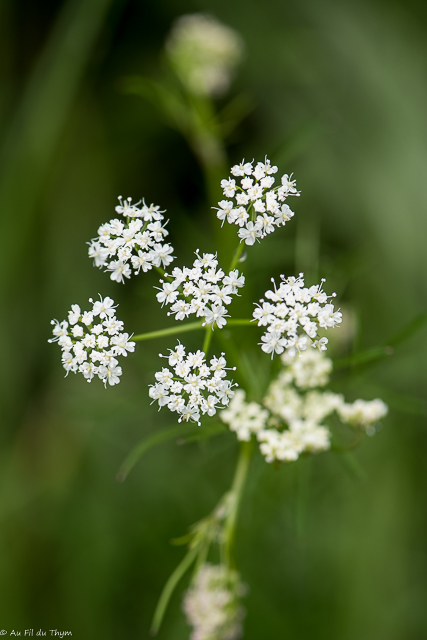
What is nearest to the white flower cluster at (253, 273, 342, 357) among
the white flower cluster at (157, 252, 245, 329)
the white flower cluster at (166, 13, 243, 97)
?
the white flower cluster at (157, 252, 245, 329)

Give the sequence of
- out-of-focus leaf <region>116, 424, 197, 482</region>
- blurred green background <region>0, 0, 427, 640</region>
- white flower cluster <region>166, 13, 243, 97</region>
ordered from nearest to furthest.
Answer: out-of-focus leaf <region>116, 424, 197, 482</region>
white flower cluster <region>166, 13, 243, 97</region>
blurred green background <region>0, 0, 427, 640</region>

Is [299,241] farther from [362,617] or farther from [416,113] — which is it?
[362,617]

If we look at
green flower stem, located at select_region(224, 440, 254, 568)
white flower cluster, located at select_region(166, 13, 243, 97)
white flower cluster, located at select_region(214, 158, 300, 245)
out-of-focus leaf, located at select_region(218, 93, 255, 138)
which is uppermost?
out-of-focus leaf, located at select_region(218, 93, 255, 138)

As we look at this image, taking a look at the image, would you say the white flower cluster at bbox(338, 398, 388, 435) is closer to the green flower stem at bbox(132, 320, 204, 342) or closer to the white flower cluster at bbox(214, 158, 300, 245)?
the green flower stem at bbox(132, 320, 204, 342)

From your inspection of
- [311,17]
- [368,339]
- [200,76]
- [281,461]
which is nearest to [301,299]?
[281,461]

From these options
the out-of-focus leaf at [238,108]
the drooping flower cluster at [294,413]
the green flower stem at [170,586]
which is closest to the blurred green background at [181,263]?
the out-of-focus leaf at [238,108]

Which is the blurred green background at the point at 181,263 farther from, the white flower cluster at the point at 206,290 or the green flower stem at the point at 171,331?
the white flower cluster at the point at 206,290

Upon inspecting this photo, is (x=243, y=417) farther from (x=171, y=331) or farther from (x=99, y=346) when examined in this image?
(x=99, y=346)
